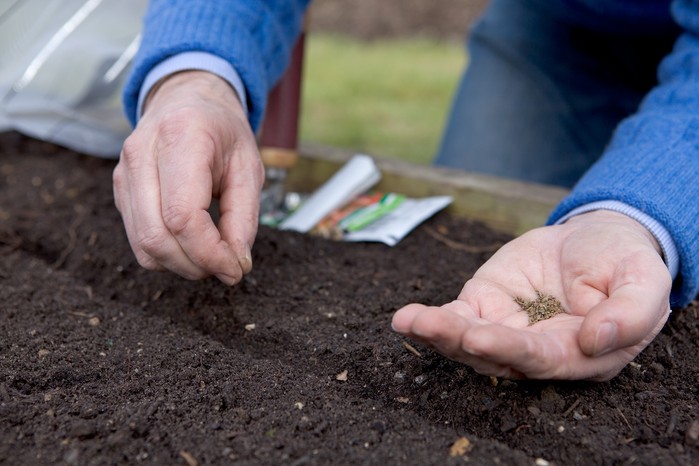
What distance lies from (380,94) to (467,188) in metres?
2.40

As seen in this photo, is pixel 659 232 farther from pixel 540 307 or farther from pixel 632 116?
pixel 632 116

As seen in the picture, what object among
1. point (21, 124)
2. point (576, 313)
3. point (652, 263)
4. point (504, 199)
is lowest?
point (21, 124)

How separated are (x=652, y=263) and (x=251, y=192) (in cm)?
62

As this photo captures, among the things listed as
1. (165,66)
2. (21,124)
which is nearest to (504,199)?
(165,66)

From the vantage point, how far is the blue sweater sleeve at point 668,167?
1198mm

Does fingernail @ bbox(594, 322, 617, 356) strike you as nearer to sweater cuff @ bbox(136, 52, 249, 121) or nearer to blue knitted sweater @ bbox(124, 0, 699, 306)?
blue knitted sweater @ bbox(124, 0, 699, 306)

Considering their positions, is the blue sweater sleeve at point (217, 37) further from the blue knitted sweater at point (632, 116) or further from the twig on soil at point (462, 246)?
the twig on soil at point (462, 246)

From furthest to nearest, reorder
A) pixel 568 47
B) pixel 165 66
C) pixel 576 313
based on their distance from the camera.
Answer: pixel 568 47
pixel 165 66
pixel 576 313

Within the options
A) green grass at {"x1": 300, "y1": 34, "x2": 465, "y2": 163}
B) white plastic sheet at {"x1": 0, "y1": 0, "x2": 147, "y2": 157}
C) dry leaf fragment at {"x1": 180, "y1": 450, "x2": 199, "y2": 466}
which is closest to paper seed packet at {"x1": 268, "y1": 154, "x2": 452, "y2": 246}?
white plastic sheet at {"x1": 0, "y1": 0, "x2": 147, "y2": 157}

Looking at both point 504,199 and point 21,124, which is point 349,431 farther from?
point 21,124

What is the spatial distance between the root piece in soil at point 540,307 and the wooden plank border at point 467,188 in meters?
0.62

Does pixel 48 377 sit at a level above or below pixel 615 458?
below

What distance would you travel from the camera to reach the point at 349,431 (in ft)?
3.16

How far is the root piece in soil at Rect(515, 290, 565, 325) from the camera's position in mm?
1061
